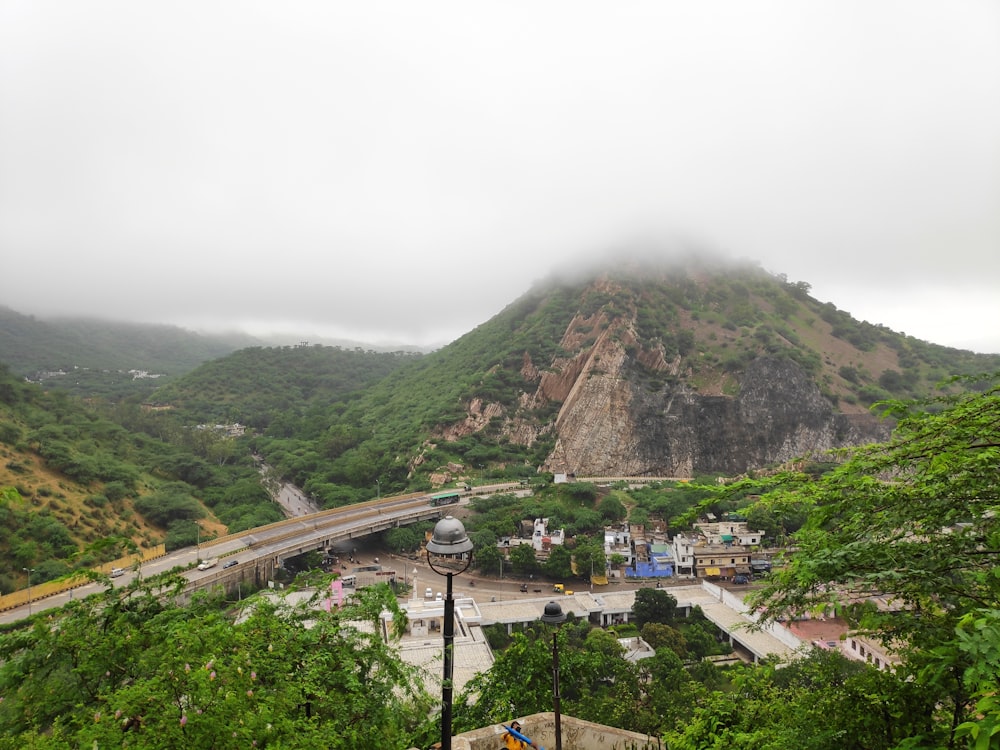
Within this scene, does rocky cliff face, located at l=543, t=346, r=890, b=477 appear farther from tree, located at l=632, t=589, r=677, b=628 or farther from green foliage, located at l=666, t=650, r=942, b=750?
green foliage, located at l=666, t=650, r=942, b=750

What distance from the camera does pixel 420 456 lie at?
A: 186ft

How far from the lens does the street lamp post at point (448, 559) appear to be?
448cm

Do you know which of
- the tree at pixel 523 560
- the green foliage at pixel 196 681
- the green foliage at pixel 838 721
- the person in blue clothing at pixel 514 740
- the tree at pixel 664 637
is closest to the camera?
the green foliage at pixel 838 721

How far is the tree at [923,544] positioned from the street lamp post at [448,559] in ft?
9.29

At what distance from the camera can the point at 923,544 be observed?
4453 mm

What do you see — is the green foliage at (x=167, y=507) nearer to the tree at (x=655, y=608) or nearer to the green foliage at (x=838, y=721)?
the tree at (x=655, y=608)

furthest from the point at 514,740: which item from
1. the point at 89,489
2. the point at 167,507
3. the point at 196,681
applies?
the point at 89,489

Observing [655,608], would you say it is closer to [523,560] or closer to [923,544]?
[523,560]

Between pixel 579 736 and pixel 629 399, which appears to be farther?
pixel 629 399

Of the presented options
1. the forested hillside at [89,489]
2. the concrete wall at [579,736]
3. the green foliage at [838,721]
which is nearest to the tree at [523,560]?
the forested hillside at [89,489]

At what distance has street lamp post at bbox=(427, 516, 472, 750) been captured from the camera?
14.7 ft

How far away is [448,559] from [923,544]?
13.7 feet

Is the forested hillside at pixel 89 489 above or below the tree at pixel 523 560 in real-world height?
above

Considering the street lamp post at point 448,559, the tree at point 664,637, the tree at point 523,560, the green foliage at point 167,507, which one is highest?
the street lamp post at point 448,559
